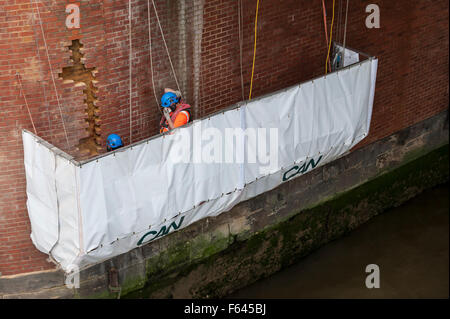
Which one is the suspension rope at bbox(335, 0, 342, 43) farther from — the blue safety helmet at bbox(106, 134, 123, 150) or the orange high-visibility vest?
the blue safety helmet at bbox(106, 134, 123, 150)

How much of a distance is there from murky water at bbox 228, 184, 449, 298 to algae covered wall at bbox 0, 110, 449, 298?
0.24m

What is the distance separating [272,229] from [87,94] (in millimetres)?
4668

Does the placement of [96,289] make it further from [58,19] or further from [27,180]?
[58,19]

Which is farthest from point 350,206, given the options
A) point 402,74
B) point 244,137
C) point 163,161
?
point 163,161

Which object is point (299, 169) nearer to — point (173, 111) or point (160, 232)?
point (173, 111)

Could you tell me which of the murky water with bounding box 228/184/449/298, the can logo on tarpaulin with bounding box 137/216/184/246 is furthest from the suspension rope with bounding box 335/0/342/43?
the can logo on tarpaulin with bounding box 137/216/184/246

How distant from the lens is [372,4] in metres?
14.5

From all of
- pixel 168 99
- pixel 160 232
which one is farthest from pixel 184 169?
pixel 168 99

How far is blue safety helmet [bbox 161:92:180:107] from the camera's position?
1200 cm

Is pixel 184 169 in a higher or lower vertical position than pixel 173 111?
lower

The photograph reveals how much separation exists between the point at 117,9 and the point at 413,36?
6582 mm

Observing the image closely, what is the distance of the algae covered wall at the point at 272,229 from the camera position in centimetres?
1295

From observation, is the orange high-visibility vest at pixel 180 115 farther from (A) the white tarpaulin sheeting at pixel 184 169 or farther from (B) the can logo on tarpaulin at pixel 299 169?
(B) the can logo on tarpaulin at pixel 299 169

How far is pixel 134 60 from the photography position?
11.7 meters
